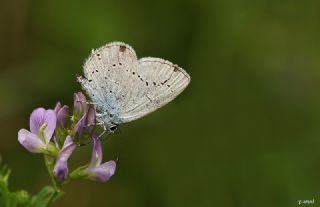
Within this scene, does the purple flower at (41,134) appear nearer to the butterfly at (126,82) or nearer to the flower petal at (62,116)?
the flower petal at (62,116)

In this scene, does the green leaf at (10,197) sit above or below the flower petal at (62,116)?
below

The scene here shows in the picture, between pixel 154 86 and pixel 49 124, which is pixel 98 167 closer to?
pixel 49 124

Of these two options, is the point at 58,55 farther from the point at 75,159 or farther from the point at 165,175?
the point at 165,175

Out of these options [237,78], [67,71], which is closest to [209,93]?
[237,78]

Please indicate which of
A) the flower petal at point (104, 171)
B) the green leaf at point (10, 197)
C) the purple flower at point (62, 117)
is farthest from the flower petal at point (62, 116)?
the green leaf at point (10, 197)

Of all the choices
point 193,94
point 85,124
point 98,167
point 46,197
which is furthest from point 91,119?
point 193,94
